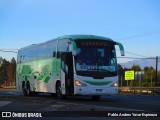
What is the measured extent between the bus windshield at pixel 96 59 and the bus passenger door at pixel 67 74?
0.57 metres

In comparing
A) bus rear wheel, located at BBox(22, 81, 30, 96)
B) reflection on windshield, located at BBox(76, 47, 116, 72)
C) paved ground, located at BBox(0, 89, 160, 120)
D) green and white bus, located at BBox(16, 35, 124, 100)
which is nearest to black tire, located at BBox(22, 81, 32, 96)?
bus rear wheel, located at BBox(22, 81, 30, 96)

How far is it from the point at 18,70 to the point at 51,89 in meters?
9.69

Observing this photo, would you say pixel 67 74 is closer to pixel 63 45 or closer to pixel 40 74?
pixel 63 45

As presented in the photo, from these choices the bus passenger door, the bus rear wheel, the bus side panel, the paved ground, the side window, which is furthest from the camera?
the bus rear wheel

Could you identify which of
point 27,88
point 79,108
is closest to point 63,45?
point 27,88

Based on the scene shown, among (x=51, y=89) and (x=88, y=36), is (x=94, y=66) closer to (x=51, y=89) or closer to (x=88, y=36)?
(x=88, y=36)

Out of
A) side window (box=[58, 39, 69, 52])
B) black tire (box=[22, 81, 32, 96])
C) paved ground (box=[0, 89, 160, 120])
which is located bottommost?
paved ground (box=[0, 89, 160, 120])

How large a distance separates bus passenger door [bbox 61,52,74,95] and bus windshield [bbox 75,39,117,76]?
57 centimetres

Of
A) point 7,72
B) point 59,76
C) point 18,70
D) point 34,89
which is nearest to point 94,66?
point 59,76

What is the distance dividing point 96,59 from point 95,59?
2.6 inches

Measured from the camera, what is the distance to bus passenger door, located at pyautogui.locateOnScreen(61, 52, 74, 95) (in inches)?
989

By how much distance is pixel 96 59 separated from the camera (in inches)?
982

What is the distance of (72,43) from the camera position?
982 inches

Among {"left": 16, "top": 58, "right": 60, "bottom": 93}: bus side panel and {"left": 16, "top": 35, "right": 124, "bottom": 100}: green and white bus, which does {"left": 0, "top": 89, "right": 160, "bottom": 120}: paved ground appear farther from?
{"left": 16, "top": 58, "right": 60, "bottom": 93}: bus side panel
